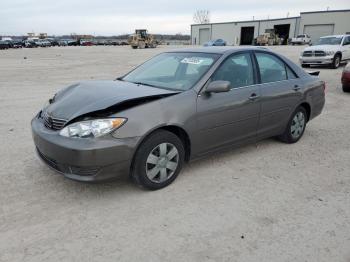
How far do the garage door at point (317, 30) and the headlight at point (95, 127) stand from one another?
62.5m

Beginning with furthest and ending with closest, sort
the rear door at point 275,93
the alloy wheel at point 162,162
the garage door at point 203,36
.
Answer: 1. the garage door at point 203,36
2. the rear door at point 275,93
3. the alloy wheel at point 162,162

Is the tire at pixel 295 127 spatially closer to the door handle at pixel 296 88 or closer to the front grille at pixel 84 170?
the door handle at pixel 296 88

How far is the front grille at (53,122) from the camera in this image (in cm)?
360

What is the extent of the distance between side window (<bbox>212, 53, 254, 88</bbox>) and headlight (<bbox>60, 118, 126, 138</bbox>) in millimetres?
1449

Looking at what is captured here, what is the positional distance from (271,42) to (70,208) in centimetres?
5678

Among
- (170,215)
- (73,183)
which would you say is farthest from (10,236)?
(170,215)

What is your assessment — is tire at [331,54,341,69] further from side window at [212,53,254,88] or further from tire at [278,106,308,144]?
side window at [212,53,254,88]

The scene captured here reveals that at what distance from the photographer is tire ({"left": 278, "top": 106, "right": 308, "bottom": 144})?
548 cm

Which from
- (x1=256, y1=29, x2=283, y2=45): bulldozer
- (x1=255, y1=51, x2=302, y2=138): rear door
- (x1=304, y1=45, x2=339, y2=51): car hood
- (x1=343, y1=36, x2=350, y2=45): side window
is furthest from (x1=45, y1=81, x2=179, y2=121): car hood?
(x1=256, y1=29, x2=283, y2=45): bulldozer

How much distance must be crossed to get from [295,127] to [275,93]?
92 centimetres

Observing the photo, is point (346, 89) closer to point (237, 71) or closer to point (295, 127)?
point (295, 127)

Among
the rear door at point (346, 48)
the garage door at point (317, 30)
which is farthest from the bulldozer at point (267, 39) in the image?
the rear door at point (346, 48)

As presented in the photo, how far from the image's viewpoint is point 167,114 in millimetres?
3725

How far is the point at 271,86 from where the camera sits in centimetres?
497
